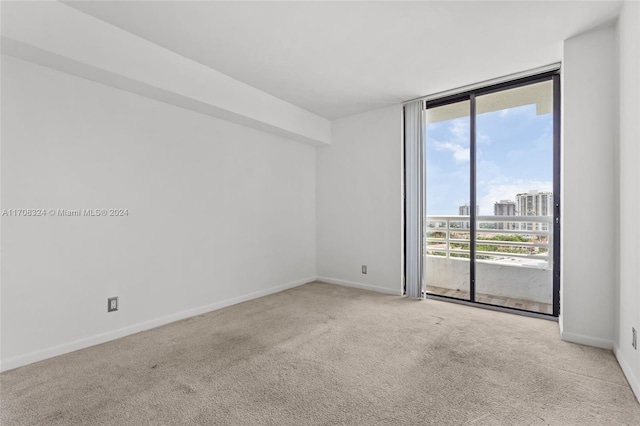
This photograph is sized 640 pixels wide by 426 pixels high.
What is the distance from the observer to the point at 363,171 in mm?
4273

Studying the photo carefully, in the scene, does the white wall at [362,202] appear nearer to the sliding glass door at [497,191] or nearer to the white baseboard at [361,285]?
the white baseboard at [361,285]

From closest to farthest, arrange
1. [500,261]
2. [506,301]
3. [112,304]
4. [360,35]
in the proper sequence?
[360,35] → [112,304] → [506,301] → [500,261]

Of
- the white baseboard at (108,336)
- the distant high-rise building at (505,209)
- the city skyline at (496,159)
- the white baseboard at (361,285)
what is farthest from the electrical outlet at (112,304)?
the distant high-rise building at (505,209)

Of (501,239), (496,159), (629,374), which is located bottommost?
(629,374)

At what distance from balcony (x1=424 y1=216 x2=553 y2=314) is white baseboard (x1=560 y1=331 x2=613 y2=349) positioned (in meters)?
1.00

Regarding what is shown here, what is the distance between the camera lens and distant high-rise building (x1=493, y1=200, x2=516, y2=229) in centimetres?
390

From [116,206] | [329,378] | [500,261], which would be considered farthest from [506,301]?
[116,206]

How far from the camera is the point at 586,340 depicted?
7.78 feet

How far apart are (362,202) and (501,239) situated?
6.54ft

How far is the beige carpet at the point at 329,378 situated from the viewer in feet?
5.13

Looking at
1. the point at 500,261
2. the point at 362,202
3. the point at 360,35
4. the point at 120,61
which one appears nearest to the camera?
the point at 120,61

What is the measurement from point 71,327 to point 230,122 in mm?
2484

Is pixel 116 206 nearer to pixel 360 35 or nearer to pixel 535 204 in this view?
pixel 360 35

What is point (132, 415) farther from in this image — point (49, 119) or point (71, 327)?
point (49, 119)
